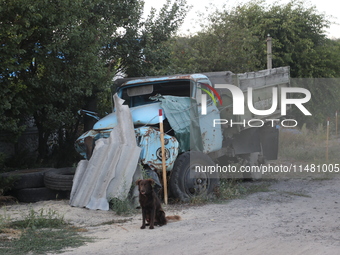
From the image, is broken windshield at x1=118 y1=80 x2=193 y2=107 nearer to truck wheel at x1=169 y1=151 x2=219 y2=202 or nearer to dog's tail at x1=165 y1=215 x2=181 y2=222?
truck wheel at x1=169 y1=151 x2=219 y2=202

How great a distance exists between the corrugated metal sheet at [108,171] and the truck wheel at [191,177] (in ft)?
3.51

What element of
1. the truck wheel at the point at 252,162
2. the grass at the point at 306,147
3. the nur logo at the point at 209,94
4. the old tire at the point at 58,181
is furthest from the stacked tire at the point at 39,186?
the grass at the point at 306,147

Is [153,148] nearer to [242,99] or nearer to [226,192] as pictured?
[226,192]

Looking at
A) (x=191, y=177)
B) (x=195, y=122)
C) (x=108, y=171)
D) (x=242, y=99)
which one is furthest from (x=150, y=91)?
(x=108, y=171)

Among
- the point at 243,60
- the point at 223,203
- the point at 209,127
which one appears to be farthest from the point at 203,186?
the point at 243,60

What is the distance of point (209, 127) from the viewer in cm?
1070

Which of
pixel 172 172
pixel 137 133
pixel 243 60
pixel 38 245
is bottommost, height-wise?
pixel 38 245

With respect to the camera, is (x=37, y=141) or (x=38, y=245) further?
(x=37, y=141)

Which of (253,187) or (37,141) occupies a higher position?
(37,141)

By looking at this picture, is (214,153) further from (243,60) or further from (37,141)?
(243,60)

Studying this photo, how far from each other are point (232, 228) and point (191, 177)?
2752 mm

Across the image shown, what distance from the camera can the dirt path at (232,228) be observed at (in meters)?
6.07

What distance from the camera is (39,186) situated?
34.0ft

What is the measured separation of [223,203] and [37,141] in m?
6.34
